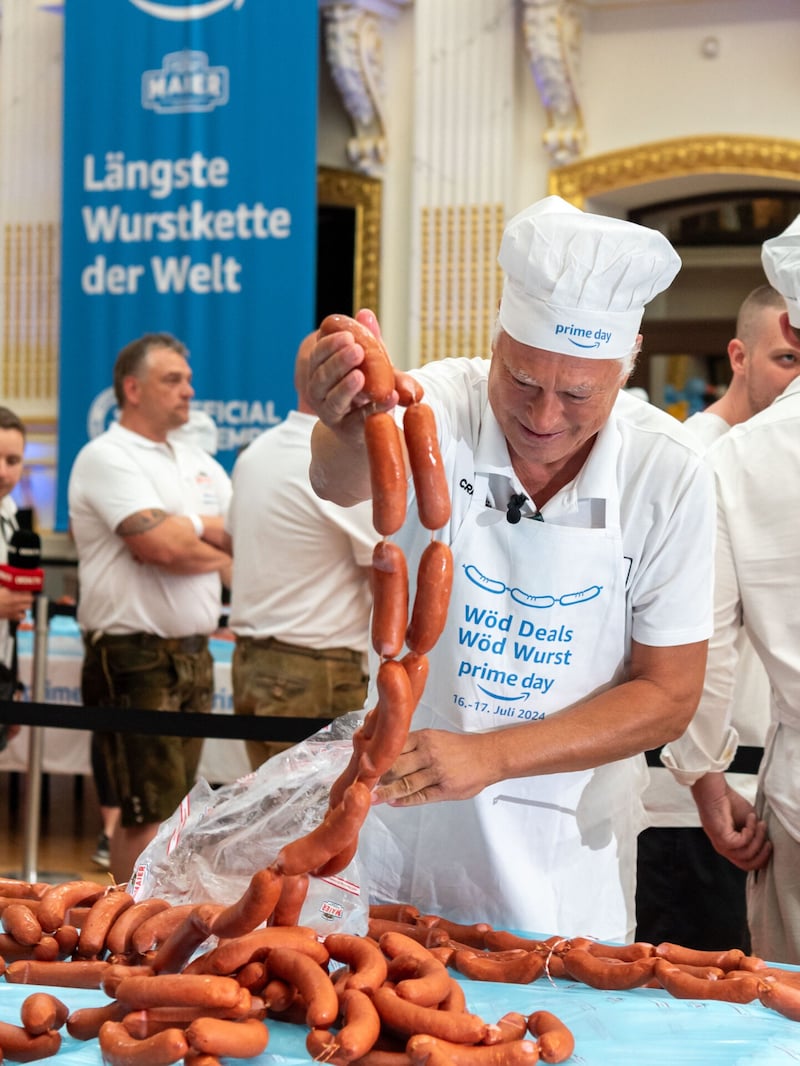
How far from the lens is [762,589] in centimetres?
231

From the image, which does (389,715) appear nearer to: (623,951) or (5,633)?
(623,951)

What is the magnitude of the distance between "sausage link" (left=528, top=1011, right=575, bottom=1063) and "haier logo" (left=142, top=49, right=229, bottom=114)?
23.1 ft

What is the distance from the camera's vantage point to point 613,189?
764 centimetres

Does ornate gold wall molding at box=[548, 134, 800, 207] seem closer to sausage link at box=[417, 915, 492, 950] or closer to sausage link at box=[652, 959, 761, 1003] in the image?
sausage link at box=[417, 915, 492, 950]

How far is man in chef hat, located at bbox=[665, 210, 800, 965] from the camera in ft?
7.45

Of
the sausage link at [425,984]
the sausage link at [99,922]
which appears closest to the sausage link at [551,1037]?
the sausage link at [425,984]

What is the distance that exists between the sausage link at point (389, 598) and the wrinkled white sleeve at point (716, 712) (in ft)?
3.41

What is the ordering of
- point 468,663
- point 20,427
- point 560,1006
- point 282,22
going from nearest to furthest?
point 560,1006, point 468,663, point 20,427, point 282,22

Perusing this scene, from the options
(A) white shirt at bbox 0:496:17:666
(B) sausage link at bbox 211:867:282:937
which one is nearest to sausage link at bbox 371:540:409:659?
(B) sausage link at bbox 211:867:282:937

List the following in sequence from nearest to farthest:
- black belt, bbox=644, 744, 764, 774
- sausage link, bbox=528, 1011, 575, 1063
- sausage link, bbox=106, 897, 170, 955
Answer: sausage link, bbox=528, 1011, 575, 1063, sausage link, bbox=106, 897, 170, 955, black belt, bbox=644, 744, 764, 774

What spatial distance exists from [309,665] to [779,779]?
201 centimetres

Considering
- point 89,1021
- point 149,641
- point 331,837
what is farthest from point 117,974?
point 149,641

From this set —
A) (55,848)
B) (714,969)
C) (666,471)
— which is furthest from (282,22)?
(714,969)

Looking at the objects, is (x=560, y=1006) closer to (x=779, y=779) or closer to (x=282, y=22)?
(x=779, y=779)
